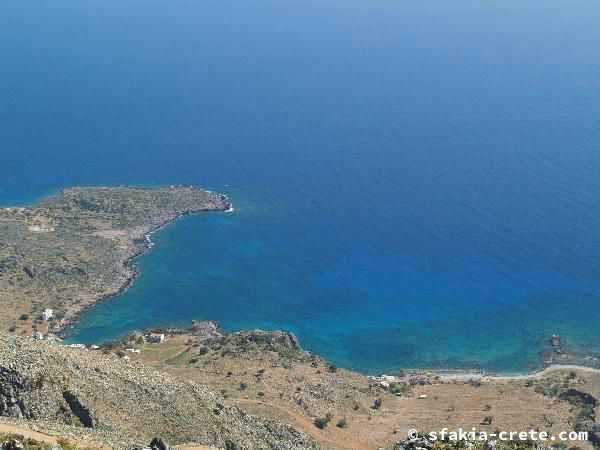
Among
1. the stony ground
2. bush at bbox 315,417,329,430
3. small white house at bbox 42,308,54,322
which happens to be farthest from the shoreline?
bush at bbox 315,417,329,430

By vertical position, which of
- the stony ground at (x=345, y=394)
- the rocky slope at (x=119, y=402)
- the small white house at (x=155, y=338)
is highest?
the small white house at (x=155, y=338)

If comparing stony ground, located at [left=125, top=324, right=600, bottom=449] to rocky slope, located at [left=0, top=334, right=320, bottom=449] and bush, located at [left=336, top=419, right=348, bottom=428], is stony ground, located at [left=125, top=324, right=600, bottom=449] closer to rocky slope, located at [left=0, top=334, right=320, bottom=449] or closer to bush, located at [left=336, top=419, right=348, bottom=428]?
bush, located at [left=336, top=419, right=348, bottom=428]

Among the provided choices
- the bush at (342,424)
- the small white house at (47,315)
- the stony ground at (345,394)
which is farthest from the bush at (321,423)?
the small white house at (47,315)

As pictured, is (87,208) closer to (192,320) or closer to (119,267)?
(119,267)

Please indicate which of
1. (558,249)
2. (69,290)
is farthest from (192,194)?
(558,249)

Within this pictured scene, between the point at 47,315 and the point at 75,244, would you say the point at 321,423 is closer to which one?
the point at 47,315

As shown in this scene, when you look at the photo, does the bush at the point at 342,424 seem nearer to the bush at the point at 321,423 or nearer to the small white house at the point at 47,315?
the bush at the point at 321,423
